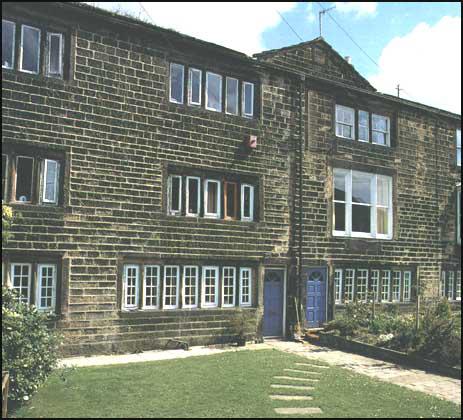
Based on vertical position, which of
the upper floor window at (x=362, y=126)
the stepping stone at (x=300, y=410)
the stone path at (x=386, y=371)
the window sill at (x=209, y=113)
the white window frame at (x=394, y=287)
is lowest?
the stone path at (x=386, y=371)

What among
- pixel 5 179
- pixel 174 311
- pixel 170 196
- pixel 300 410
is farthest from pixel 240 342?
pixel 5 179

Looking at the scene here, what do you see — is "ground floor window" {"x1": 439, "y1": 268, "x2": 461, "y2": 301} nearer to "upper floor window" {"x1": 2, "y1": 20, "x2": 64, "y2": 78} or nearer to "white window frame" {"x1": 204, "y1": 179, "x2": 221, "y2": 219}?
"white window frame" {"x1": 204, "y1": 179, "x2": 221, "y2": 219}

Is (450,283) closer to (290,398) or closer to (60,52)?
(290,398)

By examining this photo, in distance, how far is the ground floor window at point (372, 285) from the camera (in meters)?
21.3

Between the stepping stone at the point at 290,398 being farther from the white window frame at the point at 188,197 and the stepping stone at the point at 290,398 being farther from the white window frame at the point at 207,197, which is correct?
the white window frame at the point at 207,197

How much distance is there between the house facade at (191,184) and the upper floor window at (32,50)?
4 centimetres

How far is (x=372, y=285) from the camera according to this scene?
2225 centimetres

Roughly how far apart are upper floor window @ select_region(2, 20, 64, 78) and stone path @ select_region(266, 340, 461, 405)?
35.2 ft

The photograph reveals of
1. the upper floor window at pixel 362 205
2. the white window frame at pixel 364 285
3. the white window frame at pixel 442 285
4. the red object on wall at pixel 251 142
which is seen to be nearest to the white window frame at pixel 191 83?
the red object on wall at pixel 251 142

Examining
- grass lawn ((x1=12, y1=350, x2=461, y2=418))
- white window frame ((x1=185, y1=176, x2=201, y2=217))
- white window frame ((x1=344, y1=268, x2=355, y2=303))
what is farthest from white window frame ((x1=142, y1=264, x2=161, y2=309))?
white window frame ((x1=344, y1=268, x2=355, y2=303))

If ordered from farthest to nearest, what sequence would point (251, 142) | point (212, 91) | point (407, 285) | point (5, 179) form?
point (407, 285)
point (251, 142)
point (212, 91)
point (5, 179)

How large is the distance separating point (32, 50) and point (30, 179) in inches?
142

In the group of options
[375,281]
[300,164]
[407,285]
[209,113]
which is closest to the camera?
[209,113]

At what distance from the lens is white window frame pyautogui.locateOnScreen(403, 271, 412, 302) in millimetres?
23508
